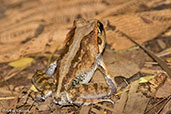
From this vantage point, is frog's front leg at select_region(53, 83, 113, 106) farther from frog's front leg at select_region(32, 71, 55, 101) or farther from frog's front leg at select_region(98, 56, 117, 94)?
frog's front leg at select_region(32, 71, 55, 101)

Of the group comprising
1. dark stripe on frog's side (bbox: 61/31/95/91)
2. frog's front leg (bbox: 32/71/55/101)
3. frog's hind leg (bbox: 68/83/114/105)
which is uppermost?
dark stripe on frog's side (bbox: 61/31/95/91)

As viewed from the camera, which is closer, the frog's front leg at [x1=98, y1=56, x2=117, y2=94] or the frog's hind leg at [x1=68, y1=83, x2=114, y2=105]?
the frog's hind leg at [x1=68, y1=83, x2=114, y2=105]

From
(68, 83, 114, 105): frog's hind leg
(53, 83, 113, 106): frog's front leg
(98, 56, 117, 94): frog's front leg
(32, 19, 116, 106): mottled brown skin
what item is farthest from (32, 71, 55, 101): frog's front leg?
(98, 56, 117, 94): frog's front leg

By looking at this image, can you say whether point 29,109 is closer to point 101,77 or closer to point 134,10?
point 101,77

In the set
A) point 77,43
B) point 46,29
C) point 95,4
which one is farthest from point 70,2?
point 77,43

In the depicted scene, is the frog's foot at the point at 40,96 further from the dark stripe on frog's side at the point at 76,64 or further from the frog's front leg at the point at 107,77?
the frog's front leg at the point at 107,77

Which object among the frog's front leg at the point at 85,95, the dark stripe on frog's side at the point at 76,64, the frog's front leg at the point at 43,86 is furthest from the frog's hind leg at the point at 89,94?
the frog's front leg at the point at 43,86

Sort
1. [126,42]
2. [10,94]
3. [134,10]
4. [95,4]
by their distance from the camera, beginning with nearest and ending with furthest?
[10,94], [126,42], [134,10], [95,4]

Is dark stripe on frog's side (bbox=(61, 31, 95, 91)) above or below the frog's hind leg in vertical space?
above
